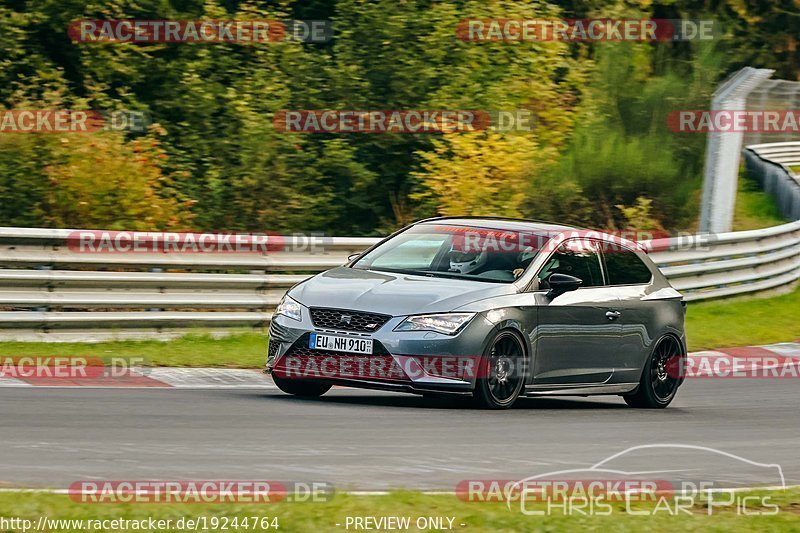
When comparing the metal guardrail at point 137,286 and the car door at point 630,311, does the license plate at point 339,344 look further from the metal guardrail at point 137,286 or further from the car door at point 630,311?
the metal guardrail at point 137,286

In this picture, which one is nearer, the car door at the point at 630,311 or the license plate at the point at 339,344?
the license plate at the point at 339,344

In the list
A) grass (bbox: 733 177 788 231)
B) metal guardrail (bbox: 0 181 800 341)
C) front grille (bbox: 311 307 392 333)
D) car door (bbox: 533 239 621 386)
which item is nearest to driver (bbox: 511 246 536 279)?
car door (bbox: 533 239 621 386)

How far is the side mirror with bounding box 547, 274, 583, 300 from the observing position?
11.3m

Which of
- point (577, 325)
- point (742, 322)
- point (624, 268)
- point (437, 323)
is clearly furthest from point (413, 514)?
point (742, 322)

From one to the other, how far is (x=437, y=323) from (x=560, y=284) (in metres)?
1.32

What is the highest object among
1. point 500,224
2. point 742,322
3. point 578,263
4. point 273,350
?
point 500,224

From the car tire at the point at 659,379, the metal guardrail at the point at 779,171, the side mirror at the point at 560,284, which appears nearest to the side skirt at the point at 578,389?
the car tire at the point at 659,379

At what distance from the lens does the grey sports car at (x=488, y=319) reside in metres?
10.5

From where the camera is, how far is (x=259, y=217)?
21484mm

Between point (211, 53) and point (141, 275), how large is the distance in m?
10.4

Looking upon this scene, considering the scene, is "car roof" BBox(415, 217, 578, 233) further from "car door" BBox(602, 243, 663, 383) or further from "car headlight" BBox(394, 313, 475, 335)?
"car headlight" BBox(394, 313, 475, 335)

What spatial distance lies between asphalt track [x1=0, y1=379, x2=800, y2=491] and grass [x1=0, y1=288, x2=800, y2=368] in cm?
175

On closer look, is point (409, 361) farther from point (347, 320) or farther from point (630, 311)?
point (630, 311)

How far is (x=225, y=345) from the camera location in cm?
1421
